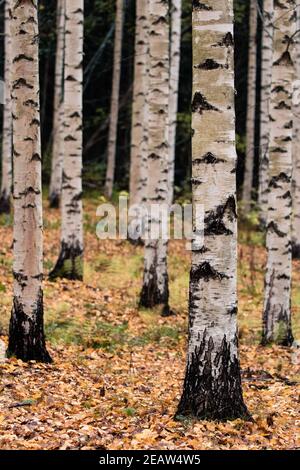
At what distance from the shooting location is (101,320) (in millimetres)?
10336

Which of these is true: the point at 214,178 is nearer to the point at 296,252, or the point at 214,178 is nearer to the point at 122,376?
the point at 122,376

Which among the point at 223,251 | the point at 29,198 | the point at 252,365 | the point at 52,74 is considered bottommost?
the point at 252,365

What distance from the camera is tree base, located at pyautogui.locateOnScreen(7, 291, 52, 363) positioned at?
7656 millimetres

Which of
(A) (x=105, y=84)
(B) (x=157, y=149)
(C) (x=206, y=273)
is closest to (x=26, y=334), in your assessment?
(C) (x=206, y=273)

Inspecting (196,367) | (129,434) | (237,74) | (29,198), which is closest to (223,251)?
(196,367)

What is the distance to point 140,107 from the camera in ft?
55.1

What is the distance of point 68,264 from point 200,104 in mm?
7156

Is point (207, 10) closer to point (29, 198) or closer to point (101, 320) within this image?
point (29, 198)

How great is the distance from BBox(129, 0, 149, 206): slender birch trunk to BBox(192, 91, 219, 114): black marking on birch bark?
997 cm

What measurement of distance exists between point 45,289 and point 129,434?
613 centimetres

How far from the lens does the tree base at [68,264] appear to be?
12484 millimetres

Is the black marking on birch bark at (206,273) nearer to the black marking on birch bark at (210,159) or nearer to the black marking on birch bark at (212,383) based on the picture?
the black marking on birch bark at (212,383)

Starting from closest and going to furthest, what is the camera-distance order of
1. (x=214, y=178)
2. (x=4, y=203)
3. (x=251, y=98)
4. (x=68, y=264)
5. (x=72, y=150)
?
(x=214, y=178)
(x=72, y=150)
(x=68, y=264)
(x=4, y=203)
(x=251, y=98)

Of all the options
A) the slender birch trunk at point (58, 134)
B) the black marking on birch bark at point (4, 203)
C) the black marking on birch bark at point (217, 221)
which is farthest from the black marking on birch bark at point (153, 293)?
the slender birch trunk at point (58, 134)
